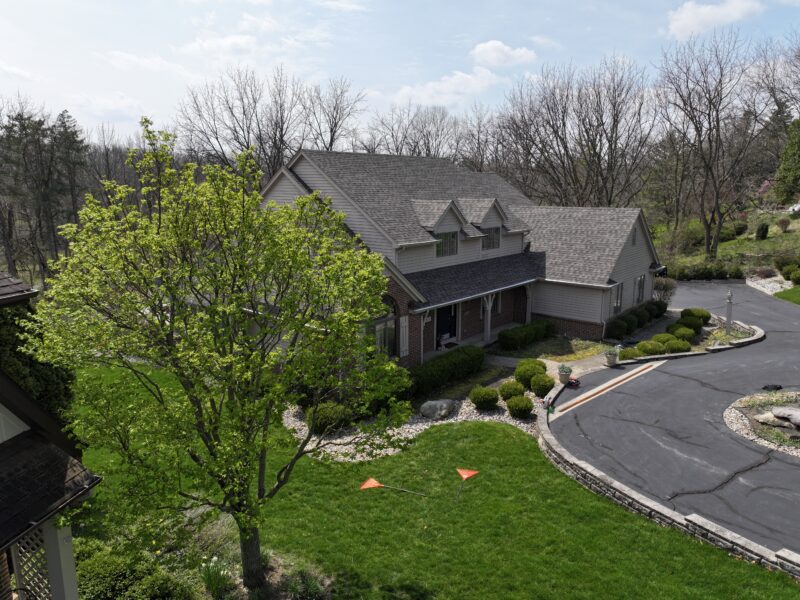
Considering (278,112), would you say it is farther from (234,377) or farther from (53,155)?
(234,377)

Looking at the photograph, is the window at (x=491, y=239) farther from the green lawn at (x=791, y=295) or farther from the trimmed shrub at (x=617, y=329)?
the green lawn at (x=791, y=295)

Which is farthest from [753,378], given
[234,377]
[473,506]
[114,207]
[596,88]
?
[596,88]

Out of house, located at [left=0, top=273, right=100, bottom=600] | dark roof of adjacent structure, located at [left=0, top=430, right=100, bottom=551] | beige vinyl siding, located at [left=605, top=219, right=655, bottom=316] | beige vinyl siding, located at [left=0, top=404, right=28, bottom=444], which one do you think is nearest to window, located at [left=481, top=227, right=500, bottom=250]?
beige vinyl siding, located at [left=605, top=219, right=655, bottom=316]

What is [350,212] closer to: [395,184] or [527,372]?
[395,184]

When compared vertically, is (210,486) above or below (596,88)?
below

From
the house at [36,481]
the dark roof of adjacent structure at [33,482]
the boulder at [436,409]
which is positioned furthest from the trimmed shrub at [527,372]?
the dark roof of adjacent structure at [33,482]

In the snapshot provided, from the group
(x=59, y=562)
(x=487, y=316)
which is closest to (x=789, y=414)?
(x=487, y=316)
